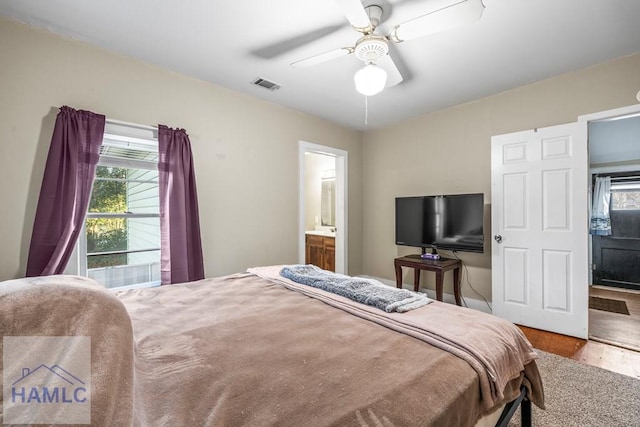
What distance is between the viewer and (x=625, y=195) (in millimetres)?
4926

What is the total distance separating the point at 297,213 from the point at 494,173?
236cm

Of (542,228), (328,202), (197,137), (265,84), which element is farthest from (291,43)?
(328,202)

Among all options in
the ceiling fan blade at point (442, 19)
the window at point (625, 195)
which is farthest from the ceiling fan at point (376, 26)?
the window at point (625, 195)

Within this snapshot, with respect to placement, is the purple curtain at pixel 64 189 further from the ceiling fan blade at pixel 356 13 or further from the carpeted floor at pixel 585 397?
the carpeted floor at pixel 585 397

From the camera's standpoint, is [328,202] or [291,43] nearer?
[291,43]

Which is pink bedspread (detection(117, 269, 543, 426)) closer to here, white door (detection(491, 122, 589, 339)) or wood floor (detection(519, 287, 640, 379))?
wood floor (detection(519, 287, 640, 379))

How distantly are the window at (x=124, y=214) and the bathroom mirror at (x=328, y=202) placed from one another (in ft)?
9.77

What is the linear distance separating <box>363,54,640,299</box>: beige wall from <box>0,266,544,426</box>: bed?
99.9 inches

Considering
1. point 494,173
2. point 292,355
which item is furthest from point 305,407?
point 494,173

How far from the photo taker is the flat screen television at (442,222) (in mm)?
3299

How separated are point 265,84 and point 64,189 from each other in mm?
1987

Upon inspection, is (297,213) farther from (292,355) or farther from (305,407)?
(305,407)

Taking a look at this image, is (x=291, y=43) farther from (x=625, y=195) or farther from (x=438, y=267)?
(x=625, y=195)

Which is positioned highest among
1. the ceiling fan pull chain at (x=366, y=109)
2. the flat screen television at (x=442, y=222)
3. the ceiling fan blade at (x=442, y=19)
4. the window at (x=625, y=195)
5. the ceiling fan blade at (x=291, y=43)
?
the ceiling fan blade at (x=291, y=43)
